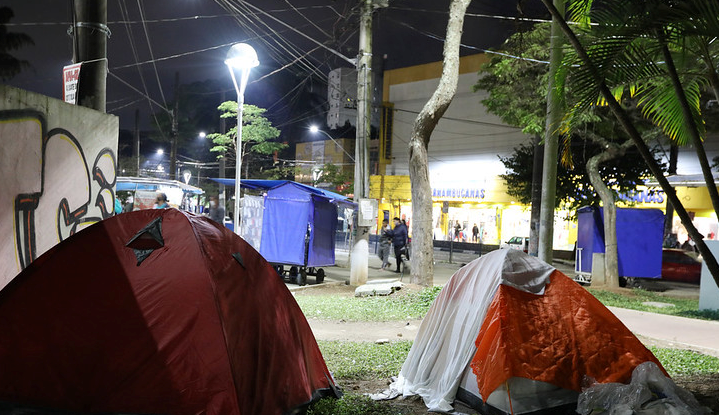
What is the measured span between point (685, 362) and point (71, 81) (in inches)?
329

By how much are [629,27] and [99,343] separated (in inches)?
189

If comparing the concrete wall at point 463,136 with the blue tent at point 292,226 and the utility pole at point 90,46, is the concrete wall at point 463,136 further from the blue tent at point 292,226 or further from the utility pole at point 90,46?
the utility pole at point 90,46

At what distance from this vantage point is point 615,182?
71.7ft

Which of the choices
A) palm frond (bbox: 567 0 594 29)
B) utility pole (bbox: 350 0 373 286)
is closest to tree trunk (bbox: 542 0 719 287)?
palm frond (bbox: 567 0 594 29)

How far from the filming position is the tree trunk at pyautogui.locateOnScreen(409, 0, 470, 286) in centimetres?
1238

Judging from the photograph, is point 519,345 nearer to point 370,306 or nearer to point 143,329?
point 143,329

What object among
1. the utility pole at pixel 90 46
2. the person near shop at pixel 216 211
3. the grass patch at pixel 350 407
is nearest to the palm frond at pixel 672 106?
the grass patch at pixel 350 407

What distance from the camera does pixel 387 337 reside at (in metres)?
8.98

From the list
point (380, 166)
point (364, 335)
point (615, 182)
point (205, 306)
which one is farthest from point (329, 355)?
point (380, 166)

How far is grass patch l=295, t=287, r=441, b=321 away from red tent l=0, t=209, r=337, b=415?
5694 mm

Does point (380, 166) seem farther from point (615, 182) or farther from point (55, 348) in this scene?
point (55, 348)

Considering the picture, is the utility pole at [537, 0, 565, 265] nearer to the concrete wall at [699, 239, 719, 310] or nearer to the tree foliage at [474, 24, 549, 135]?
the concrete wall at [699, 239, 719, 310]

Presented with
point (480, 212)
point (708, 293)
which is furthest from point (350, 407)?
point (480, 212)

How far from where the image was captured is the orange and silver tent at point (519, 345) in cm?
498
